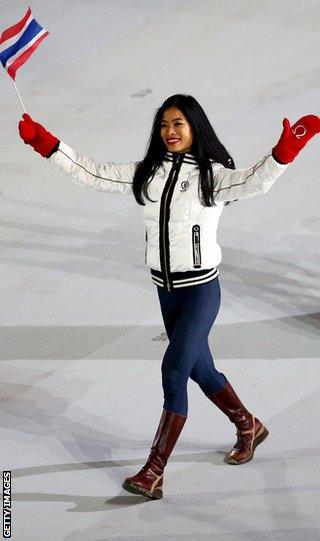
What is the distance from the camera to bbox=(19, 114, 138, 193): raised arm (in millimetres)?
6727

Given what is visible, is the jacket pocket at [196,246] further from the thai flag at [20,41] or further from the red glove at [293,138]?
the thai flag at [20,41]

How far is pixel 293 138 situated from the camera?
246 inches

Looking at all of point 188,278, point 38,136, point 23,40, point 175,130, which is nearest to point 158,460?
point 188,278

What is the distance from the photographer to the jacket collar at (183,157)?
6566 millimetres

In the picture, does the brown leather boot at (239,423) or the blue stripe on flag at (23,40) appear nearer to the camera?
the brown leather boot at (239,423)

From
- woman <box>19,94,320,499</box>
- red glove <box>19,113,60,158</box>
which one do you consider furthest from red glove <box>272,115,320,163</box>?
red glove <box>19,113,60,158</box>

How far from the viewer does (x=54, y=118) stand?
11547 mm

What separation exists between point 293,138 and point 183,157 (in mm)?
584

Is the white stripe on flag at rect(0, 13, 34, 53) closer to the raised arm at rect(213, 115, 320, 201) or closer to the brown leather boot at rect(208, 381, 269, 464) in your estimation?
the raised arm at rect(213, 115, 320, 201)

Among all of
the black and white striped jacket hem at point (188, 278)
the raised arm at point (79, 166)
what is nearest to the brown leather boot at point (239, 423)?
the black and white striped jacket hem at point (188, 278)

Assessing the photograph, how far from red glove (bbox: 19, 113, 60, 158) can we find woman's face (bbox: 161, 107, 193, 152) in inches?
21.5

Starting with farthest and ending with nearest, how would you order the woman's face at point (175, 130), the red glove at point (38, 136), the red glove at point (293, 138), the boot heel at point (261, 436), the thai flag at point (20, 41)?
the thai flag at point (20, 41)
the boot heel at point (261, 436)
the red glove at point (38, 136)
the woman's face at point (175, 130)
the red glove at point (293, 138)

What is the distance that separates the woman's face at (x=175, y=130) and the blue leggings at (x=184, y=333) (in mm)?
640

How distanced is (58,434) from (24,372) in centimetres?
77
